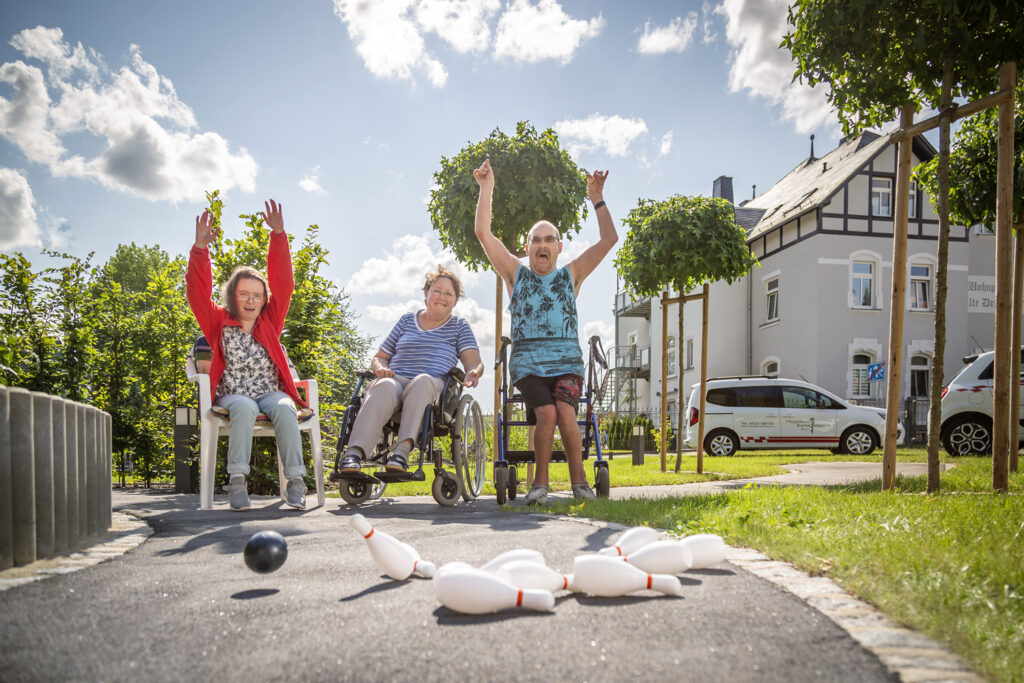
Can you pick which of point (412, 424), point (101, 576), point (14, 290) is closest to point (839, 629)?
point (101, 576)

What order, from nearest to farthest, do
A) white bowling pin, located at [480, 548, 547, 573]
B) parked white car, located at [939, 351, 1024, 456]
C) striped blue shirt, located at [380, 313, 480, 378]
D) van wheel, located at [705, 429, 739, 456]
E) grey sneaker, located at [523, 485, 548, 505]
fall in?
white bowling pin, located at [480, 548, 547, 573]
grey sneaker, located at [523, 485, 548, 505]
striped blue shirt, located at [380, 313, 480, 378]
parked white car, located at [939, 351, 1024, 456]
van wheel, located at [705, 429, 739, 456]

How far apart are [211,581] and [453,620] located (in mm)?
1036

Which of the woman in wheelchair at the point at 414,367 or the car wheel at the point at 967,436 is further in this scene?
the car wheel at the point at 967,436

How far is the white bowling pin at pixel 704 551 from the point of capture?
2.61 metres

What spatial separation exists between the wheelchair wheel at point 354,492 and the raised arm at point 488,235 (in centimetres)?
184

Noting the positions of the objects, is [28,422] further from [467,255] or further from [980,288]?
[980,288]

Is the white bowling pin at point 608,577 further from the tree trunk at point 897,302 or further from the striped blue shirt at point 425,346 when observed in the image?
the tree trunk at point 897,302

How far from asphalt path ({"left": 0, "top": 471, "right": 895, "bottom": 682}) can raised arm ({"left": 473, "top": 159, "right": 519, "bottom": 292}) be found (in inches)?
109

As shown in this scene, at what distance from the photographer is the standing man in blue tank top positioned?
4.98m

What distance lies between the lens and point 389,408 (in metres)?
5.05

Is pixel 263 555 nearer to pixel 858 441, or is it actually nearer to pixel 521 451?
pixel 521 451

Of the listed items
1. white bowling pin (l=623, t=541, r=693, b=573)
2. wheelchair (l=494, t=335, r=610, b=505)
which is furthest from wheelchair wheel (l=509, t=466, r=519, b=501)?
white bowling pin (l=623, t=541, r=693, b=573)

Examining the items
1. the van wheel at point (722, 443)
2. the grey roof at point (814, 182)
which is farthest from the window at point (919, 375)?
the van wheel at point (722, 443)

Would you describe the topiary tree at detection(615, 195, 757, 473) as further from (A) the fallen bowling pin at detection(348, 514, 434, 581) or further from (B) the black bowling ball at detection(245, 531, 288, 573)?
(B) the black bowling ball at detection(245, 531, 288, 573)
